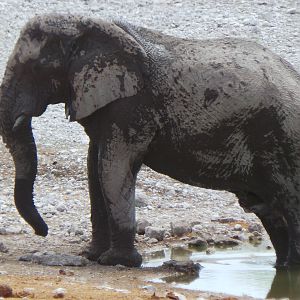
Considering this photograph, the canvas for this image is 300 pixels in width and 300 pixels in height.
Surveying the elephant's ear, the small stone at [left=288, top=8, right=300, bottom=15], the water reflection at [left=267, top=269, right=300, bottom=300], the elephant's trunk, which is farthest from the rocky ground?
the small stone at [left=288, top=8, right=300, bottom=15]

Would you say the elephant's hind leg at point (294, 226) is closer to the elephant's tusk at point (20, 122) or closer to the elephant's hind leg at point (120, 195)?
the elephant's hind leg at point (120, 195)

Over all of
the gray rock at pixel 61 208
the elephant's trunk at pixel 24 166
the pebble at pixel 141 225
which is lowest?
the pebble at pixel 141 225

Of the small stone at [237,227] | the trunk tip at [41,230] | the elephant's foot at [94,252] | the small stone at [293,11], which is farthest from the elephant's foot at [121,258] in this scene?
the small stone at [293,11]

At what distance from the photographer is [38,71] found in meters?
13.3

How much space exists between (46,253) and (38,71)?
62.3 inches

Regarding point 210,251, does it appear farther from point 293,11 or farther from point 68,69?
point 293,11

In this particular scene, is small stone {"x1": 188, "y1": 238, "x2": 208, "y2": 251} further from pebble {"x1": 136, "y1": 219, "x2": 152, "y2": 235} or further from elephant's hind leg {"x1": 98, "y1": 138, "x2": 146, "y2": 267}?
elephant's hind leg {"x1": 98, "y1": 138, "x2": 146, "y2": 267}

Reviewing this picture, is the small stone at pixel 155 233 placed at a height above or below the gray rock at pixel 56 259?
above

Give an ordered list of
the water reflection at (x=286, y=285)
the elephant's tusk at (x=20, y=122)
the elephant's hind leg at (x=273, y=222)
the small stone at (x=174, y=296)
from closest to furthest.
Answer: the small stone at (x=174, y=296), the water reflection at (x=286, y=285), the elephant's tusk at (x=20, y=122), the elephant's hind leg at (x=273, y=222)

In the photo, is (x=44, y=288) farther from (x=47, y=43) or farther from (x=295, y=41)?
(x=295, y=41)

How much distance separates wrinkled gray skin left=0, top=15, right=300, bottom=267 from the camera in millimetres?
13258

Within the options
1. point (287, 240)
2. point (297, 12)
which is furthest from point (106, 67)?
point (297, 12)

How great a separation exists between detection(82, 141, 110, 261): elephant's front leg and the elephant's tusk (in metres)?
0.69

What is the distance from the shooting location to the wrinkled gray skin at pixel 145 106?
43.5 ft
